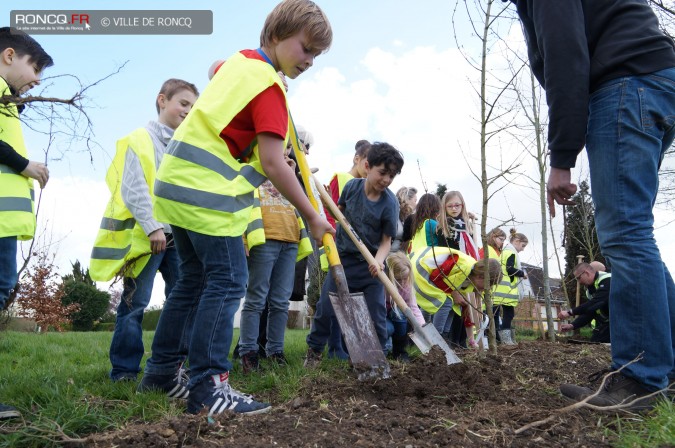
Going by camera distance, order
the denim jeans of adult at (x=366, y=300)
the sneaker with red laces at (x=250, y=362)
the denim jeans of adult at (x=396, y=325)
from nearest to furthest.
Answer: the sneaker with red laces at (x=250, y=362) → the denim jeans of adult at (x=366, y=300) → the denim jeans of adult at (x=396, y=325)

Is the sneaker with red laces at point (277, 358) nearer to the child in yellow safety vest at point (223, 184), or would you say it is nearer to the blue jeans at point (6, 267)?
the child in yellow safety vest at point (223, 184)

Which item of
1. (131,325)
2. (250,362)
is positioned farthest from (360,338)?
(131,325)

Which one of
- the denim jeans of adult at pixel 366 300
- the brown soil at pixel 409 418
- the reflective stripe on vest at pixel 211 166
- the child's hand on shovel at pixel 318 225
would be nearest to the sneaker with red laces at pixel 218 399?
the brown soil at pixel 409 418

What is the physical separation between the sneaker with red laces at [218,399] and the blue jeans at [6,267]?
1.06 metres

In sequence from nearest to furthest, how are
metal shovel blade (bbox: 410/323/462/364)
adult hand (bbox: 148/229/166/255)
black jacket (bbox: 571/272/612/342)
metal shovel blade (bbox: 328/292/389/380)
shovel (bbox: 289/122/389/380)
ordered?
1. metal shovel blade (bbox: 328/292/389/380)
2. shovel (bbox: 289/122/389/380)
3. adult hand (bbox: 148/229/166/255)
4. metal shovel blade (bbox: 410/323/462/364)
5. black jacket (bbox: 571/272/612/342)

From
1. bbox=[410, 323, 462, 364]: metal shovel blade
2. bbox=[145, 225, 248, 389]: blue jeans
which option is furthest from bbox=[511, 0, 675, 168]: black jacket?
bbox=[410, 323, 462, 364]: metal shovel blade

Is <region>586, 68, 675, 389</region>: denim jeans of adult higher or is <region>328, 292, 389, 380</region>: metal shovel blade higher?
<region>586, 68, 675, 389</region>: denim jeans of adult

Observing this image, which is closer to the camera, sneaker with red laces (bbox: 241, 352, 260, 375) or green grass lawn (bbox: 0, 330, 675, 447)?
green grass lawn (bbox: 0, 330, 675, 447)

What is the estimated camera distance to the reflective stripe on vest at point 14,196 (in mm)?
2727

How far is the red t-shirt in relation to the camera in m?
2.47

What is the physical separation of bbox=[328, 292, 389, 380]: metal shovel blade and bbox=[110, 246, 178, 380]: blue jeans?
1.15m

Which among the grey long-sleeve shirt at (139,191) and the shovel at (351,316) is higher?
the grey long-sleeve shirt at (139,191)

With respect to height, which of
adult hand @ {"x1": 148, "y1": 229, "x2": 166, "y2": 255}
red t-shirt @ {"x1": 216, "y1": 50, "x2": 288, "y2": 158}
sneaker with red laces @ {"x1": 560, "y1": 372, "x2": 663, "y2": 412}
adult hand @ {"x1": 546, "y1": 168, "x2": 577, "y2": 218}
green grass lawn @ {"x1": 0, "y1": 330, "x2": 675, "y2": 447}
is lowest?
green grass lawn @ {"x1": 0, "y1": 330, "x2": 675, "y2": 447}

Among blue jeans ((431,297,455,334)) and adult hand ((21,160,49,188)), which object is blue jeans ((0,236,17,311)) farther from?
blue jeans ((431,297,455,334))
